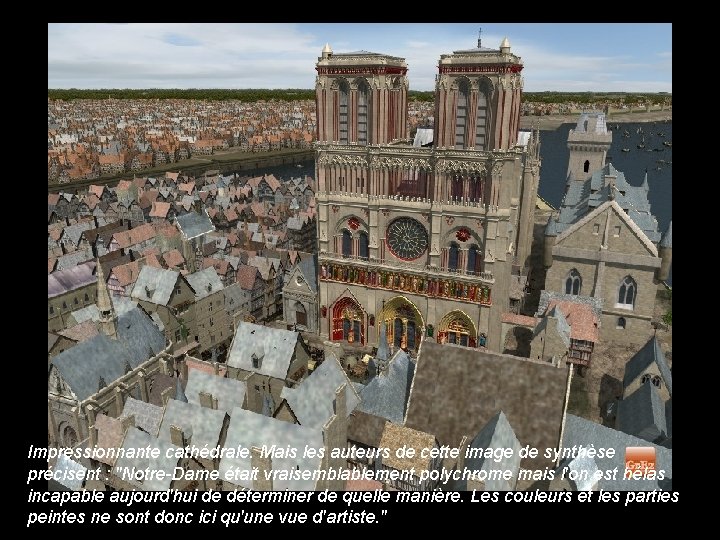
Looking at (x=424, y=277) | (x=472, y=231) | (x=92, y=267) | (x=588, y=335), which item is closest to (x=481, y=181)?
(x=472, y=231)

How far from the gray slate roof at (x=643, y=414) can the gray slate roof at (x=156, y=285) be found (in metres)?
48.6

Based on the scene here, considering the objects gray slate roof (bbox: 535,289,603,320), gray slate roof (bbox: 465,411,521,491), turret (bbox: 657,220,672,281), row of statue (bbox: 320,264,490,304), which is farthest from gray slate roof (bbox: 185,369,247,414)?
turret (bbox: 657,220,672,281)

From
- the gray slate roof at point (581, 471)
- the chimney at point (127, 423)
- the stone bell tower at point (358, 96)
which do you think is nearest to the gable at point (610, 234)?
the stone bell tower at point (358, 96)

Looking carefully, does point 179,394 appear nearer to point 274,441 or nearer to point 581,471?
point 274,441

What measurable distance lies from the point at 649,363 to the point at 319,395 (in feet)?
92.3

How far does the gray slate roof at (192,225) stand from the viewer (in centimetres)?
9594

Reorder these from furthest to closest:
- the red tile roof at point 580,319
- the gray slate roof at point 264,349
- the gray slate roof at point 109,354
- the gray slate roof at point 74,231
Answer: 1. the gray slate roof at point 74,231
2. the red tile roof at point 580,319
3. the gray slate roof at point 264,349
4. the gray slate roof at point 109,354

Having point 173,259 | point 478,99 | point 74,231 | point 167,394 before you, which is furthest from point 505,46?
point 74,231

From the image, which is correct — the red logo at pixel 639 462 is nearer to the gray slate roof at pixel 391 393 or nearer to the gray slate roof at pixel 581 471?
the gray slate roof at pixel 581 471

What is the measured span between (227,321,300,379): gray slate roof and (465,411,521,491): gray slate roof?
2101 cm

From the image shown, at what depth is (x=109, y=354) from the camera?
48.4 m

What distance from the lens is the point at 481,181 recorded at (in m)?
56.6

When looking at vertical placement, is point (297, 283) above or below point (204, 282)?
below

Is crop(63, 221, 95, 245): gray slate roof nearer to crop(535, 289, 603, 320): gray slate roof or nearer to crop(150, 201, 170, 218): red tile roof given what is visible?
crop(150, 201, 170, 218): red tile roof
